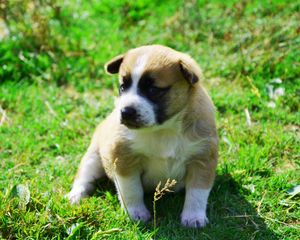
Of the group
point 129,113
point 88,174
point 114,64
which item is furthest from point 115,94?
point 129,113

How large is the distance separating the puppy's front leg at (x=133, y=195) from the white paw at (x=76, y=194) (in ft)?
1.56

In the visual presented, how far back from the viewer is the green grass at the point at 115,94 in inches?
180

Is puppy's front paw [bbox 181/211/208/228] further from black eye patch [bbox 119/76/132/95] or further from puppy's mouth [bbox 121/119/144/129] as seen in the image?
black eye patch [bbox 119/76/132/95]

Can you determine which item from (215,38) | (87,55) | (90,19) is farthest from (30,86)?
(215,38)

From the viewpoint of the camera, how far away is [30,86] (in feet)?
24.4

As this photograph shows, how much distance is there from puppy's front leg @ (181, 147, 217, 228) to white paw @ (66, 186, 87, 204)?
1.00 m

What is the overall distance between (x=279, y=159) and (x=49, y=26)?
14.3 feet

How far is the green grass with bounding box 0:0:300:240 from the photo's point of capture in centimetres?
457

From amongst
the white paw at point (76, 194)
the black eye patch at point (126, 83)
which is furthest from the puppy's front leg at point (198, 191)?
the white paw at point (76, 194)

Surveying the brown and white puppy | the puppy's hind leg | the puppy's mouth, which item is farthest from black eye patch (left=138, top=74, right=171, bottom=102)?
the puppy's hind leg

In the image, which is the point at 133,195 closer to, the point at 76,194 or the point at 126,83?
the point at 76,194

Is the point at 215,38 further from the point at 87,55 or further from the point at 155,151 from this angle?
the point at 155,151

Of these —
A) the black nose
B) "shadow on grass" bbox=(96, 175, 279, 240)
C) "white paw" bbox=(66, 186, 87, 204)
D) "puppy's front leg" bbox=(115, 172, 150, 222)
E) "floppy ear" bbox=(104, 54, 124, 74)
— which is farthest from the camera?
"white paw" bbox=(66, 186, 87, 204)

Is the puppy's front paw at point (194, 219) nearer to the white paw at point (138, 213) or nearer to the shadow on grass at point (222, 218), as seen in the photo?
the shadow on grass at point (222, 218)
